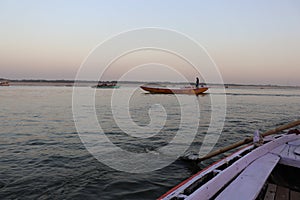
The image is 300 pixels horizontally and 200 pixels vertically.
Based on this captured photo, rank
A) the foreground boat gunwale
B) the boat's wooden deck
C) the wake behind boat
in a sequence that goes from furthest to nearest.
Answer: the wake behind boat, the boat's wooden deck, the foreground boat gunwale

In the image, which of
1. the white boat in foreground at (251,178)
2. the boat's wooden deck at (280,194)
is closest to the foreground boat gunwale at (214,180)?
the white boat in foreground at (251,178)

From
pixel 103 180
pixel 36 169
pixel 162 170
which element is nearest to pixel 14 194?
pixel 36 169

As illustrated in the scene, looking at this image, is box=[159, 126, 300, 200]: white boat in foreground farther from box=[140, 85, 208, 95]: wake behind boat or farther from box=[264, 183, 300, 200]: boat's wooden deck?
box=[140, 85, 208, 95]: wake behind boat

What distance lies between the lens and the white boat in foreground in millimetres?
2785

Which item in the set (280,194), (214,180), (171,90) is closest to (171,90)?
(171,90)

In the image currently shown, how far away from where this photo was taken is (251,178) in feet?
10.8

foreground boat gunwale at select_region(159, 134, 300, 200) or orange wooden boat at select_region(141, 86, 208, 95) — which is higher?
orange wooden boat at select_region(141, 86, 208, 95)

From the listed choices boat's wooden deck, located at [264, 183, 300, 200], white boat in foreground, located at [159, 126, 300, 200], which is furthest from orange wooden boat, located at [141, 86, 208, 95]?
boat's wooden deck, located at [264, 183, 300, 200]

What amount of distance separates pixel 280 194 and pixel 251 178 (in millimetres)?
824

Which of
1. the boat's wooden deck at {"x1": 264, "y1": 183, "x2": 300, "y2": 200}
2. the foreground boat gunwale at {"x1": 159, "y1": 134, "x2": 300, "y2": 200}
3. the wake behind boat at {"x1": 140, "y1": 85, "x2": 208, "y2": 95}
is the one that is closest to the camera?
the foreground boat gunwale at {"x1": 159, "y1": 134, "x2": 300, "y2": 200}

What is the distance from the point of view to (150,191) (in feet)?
16.8

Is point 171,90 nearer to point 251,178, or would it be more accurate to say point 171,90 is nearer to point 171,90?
point 171,90

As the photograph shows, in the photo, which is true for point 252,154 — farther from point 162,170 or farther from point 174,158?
point 174,158

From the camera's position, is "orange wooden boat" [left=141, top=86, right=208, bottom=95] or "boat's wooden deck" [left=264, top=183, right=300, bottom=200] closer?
"boat's wooden deck" [left=264, top=183, right=300, bottom=200]
